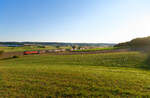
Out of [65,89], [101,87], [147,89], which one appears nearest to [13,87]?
[65,89]

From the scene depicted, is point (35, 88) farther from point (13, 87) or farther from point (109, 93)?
point (109, 93)

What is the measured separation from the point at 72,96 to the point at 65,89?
0.92 m

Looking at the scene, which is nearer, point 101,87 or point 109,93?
point 109,93

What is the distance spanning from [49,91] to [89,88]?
9.03ft

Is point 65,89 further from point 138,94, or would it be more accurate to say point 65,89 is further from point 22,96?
point 138,94

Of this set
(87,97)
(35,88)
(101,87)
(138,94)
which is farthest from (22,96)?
(138,94)

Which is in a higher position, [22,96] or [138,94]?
[138,94]

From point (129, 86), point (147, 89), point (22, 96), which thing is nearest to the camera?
point (22, 96)

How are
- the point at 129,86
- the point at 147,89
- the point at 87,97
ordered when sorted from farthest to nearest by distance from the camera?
the point at 129,86, the point at 147,89, the point at 87,97

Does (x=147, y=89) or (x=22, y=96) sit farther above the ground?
(x=147, y=89)

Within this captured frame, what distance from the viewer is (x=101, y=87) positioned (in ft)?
18.9

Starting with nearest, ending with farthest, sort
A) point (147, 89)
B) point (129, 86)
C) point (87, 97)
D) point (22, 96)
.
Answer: point (87, 97), point (22, 96), point (147, 89), point (129, 86)

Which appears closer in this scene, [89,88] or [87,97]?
[87,97]

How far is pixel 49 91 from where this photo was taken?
553 centimetres
